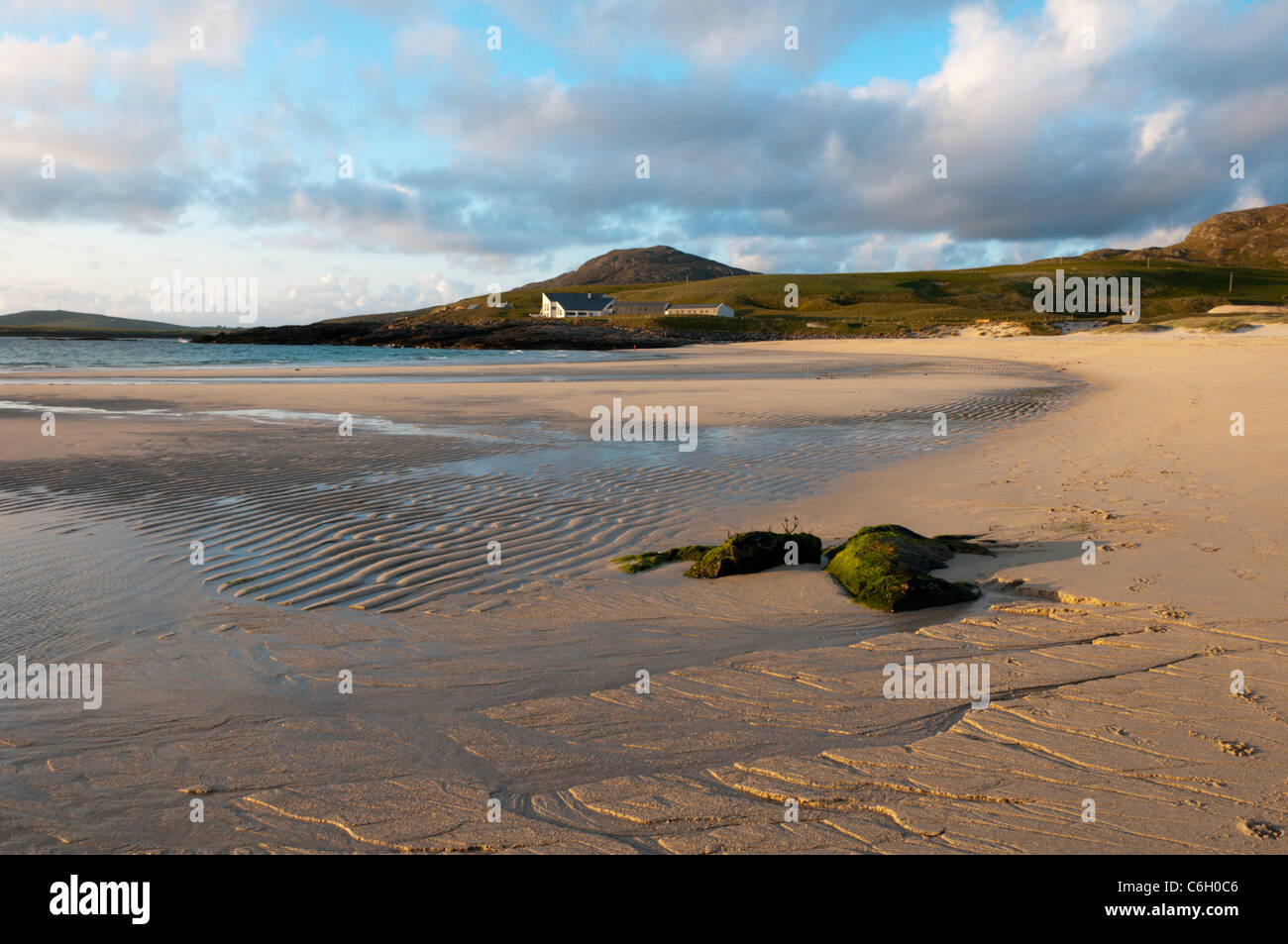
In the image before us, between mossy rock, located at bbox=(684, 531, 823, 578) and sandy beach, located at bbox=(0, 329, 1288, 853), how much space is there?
185 millimetres

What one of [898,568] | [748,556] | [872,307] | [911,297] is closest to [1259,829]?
[898,568]

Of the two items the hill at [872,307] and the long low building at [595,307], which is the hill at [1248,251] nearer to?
the hill at [872,307]

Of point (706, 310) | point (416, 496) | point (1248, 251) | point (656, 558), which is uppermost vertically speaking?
point (1248, 251)

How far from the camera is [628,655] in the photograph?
5.68m

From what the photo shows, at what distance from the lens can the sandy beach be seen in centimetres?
361

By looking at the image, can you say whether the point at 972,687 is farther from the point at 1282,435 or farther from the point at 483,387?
the point at 483,387

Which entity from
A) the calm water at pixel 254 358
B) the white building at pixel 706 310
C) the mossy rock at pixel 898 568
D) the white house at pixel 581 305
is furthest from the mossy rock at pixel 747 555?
the white house at pixel 581 305

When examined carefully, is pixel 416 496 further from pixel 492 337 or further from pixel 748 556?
pixel 492 337

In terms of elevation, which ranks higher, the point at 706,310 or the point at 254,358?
the point at 706,310

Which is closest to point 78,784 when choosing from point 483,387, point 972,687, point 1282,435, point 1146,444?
point 972,687

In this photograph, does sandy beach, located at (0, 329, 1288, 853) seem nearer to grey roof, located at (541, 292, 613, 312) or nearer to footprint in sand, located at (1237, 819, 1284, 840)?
footprint in sand, located at (1237, 819, 1284, 840)

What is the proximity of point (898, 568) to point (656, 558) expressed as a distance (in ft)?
7.92

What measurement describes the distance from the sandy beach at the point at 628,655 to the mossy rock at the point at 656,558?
21cm
